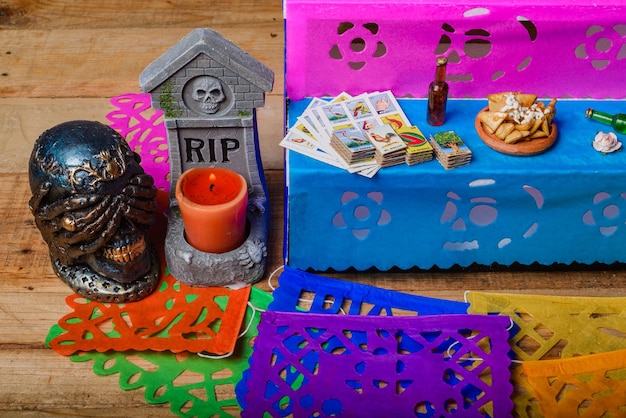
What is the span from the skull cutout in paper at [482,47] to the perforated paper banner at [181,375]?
69cm

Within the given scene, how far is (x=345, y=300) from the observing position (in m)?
1.49

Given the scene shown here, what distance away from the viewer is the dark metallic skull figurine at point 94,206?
130 centimetres

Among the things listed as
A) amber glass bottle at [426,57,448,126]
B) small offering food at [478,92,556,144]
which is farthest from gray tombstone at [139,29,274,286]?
small offering food at [478,92,556,144]

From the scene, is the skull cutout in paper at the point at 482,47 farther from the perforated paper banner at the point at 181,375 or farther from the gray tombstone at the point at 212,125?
the perforated paper banner at the point at 181,375

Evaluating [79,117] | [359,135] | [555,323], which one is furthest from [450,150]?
[79,117]

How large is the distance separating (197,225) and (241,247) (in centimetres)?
11

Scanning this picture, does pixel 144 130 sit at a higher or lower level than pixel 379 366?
higher

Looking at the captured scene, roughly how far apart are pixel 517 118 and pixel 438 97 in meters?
0.15

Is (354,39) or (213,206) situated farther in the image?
(354,39)

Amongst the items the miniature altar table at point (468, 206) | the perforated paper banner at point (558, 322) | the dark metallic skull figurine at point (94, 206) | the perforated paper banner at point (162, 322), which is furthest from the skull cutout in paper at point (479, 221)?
the dark metallic skull figurine at point (94, 206)

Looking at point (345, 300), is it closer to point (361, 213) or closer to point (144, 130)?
point (361, 213)

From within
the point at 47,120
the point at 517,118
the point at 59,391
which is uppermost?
the point at 517,118

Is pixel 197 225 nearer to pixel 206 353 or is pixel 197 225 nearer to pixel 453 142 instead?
pixel 206 353

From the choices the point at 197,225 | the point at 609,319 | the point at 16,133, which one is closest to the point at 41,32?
the point at 16,133
